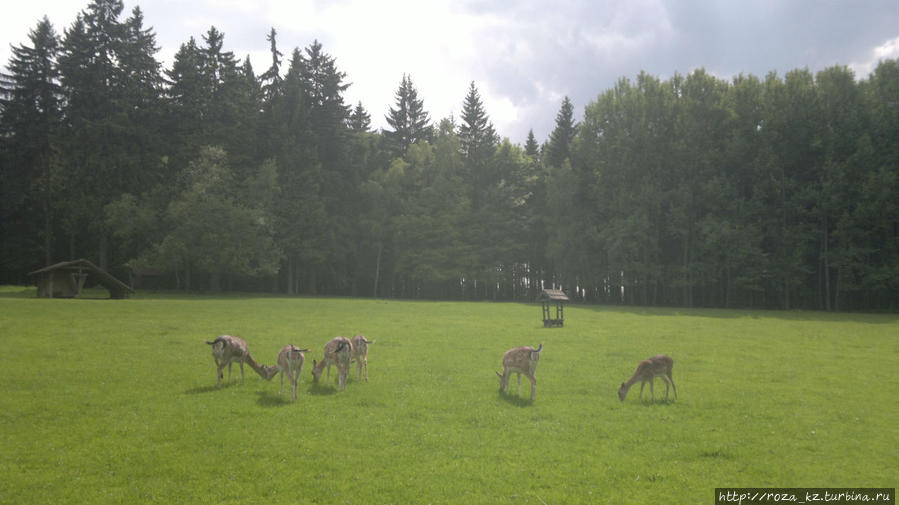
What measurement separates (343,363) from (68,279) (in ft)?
133

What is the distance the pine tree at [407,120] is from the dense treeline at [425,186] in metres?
5.36

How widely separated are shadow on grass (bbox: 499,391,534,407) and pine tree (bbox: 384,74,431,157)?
70377 mm

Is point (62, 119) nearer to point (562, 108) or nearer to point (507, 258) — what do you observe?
point (507, 258)

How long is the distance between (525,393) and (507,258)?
59957 mm

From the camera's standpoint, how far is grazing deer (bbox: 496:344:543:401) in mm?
13039

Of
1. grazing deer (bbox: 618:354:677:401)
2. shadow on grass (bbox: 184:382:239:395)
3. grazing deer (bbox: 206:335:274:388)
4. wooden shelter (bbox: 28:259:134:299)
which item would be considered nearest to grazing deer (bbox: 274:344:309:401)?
grazing deer (bbox: 206:335:274:388)

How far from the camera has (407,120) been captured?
269ft

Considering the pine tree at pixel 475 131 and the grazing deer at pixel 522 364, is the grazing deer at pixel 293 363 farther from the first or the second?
the pine tree at pixel 475 131

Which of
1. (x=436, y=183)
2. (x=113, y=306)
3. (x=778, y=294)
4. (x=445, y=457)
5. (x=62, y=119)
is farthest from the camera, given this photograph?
(x=436, y=183)

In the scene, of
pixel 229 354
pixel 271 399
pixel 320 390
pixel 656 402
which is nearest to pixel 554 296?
pixel 656 402

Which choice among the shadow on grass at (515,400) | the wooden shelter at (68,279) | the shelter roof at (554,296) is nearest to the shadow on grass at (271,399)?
the shadow on grass at (515,400)

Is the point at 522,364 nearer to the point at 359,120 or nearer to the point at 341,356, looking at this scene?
the point at 341,356

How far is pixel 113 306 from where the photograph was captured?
3416 cm

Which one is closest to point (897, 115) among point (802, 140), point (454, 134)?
point (802, 140)
